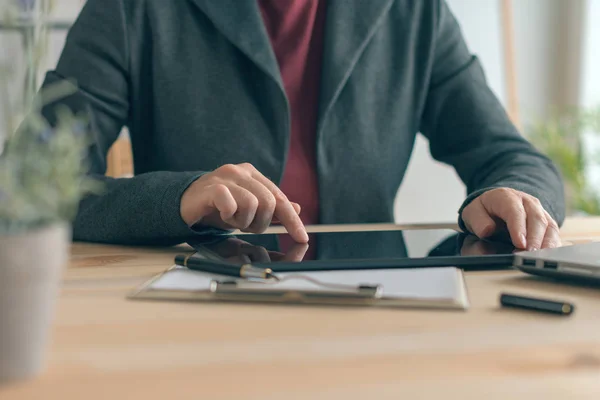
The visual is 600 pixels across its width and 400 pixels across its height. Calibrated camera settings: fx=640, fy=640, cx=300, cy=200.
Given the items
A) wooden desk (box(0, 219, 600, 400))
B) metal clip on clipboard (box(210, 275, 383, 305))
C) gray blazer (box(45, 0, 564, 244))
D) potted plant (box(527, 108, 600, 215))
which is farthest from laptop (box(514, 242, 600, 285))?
potted plant (box(527, 108, 600, 215))

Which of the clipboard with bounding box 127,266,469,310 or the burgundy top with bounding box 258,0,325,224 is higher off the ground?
the burgundy top with bounding box 258,0,325,224

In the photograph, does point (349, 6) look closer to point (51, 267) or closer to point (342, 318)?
→ point (342, 318)

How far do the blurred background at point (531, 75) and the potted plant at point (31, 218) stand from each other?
7.98ft

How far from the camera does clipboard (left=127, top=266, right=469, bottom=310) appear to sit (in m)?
0.46

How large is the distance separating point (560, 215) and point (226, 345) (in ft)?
2.16

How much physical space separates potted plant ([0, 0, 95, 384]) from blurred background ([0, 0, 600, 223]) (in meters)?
2.43

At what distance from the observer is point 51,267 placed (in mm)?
301

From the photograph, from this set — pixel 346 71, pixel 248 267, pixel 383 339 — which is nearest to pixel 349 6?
pixel 346 71

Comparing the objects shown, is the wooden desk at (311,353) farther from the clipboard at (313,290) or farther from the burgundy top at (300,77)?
the burgundy top at (300,77)

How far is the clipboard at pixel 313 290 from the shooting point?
0.46 metres

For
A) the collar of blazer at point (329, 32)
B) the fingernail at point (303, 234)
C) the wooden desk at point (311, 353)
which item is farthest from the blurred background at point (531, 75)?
the wooden desk at point (311, 353)

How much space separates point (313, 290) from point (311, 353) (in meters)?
0.10

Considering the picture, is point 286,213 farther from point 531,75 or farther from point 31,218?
point 531,75

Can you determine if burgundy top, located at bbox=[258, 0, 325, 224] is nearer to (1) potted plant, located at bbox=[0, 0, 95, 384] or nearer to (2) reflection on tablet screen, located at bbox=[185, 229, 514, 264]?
(2) reflection on tablet screen, located at bbox=[185, 229, 514, 264]
